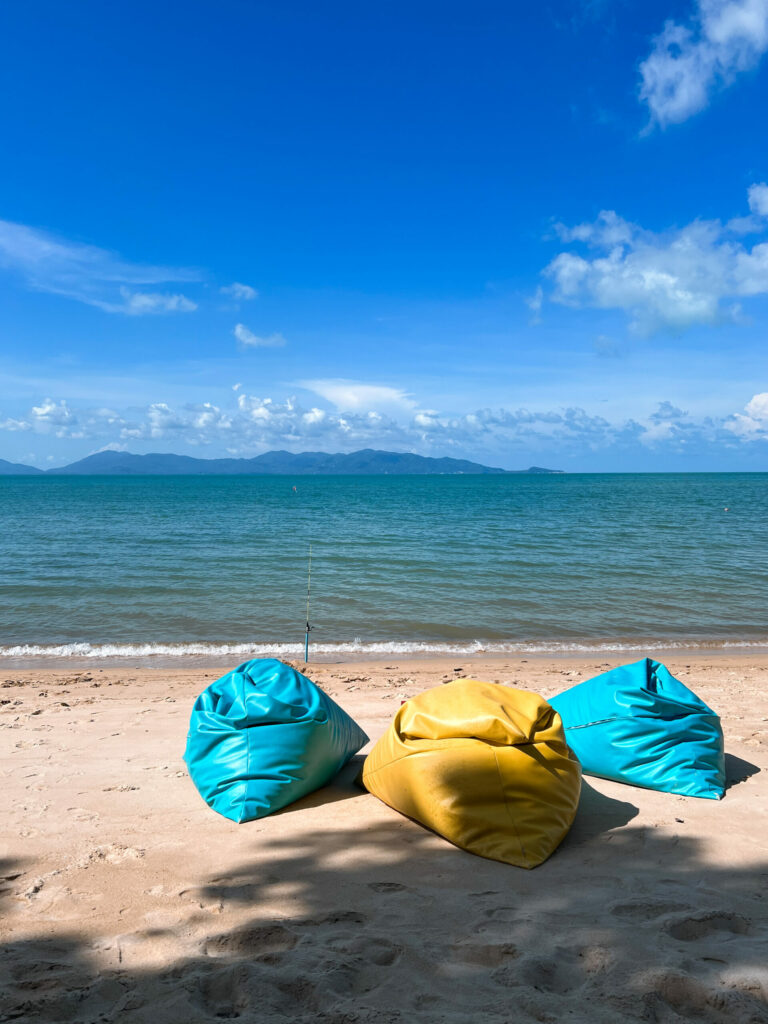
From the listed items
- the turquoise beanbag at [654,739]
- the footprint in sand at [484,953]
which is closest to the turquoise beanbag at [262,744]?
the footprint in sand at [484,953]

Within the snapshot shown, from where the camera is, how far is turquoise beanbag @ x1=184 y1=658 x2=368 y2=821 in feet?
14.2

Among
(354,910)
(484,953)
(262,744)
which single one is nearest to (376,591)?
(262,744)

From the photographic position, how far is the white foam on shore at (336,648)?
10891 millimetres

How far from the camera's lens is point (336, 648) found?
37.1 ft

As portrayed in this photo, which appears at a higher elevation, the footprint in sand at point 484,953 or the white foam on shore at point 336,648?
the footprint in sand at point 484,953

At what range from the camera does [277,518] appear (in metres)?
37.1

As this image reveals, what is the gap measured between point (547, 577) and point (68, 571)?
1255 centimetres

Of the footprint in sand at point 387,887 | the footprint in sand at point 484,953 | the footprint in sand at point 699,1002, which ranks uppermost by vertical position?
the footprint in sand at point 699,1002

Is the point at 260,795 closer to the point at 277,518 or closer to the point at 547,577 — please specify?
the point at 547,577

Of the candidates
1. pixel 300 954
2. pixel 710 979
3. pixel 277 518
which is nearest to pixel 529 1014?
pixel 710 979

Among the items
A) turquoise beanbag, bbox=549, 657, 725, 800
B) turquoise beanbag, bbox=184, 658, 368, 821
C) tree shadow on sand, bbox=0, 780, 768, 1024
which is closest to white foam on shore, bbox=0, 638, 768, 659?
turquoise beanbag, bbox=184, 658, 368, 821

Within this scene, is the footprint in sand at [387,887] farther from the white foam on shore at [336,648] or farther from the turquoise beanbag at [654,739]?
the white foam on shore at [336,648]

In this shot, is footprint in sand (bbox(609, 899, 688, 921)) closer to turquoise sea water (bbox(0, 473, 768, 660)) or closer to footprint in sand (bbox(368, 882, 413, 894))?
footprint in sand (bbox(368, 882, 413, 894))

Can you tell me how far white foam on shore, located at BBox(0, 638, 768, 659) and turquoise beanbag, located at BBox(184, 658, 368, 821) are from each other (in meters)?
6.14
